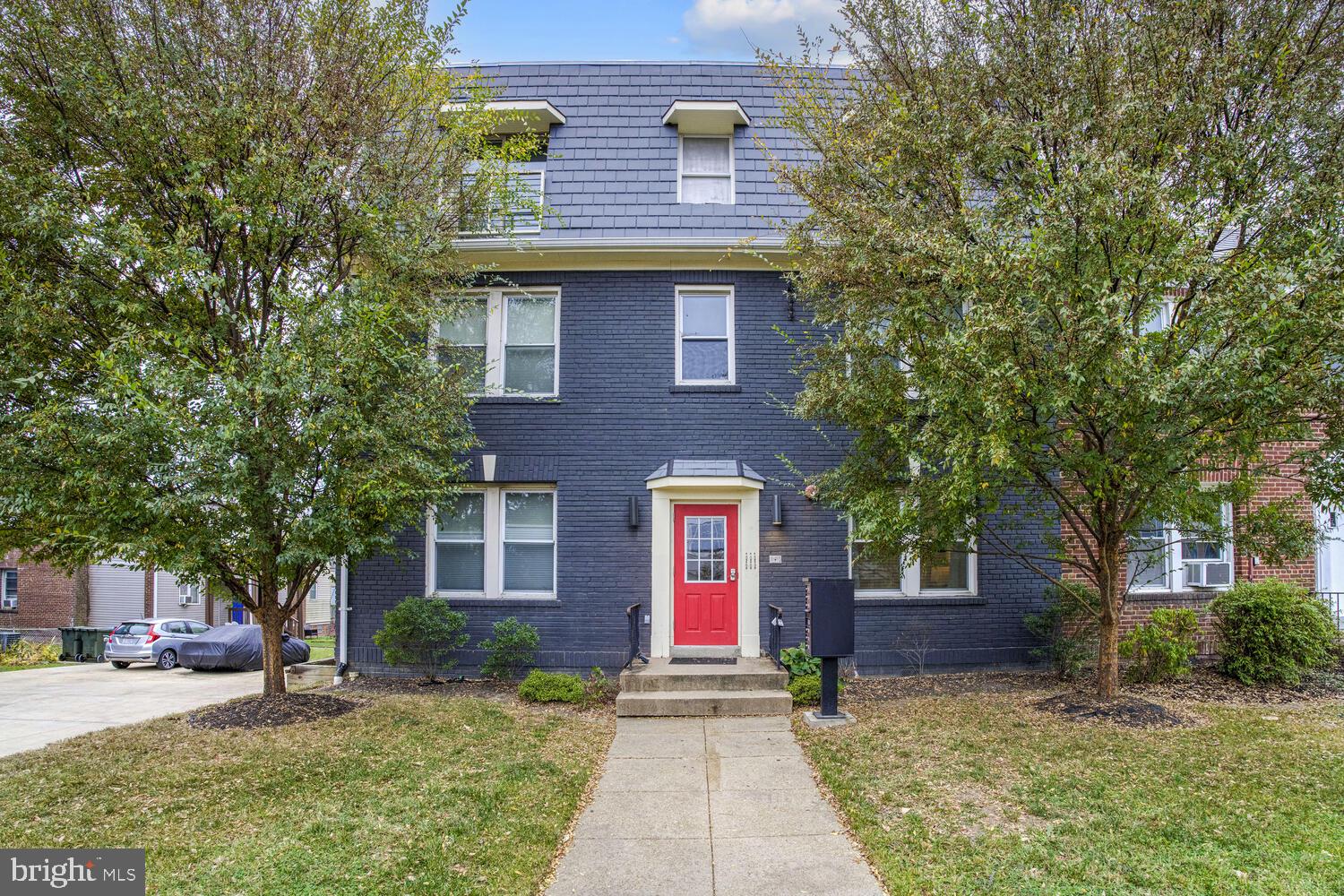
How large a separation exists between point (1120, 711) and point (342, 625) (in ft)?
32.5

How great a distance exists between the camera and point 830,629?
8000mm

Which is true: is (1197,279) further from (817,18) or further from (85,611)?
(85,611)

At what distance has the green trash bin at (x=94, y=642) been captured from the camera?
63.6ft

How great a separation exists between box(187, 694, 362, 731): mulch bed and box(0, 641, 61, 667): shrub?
13.5 m

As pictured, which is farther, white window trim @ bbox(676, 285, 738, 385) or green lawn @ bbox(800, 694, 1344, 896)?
white window trim @ bbox(676, 285, 738, 385)

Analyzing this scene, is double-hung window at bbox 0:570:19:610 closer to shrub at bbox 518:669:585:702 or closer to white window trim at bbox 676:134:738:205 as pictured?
shrub at bbox 518:669:585:702

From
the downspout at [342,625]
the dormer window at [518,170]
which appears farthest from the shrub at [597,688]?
the dormer window at [518,170]

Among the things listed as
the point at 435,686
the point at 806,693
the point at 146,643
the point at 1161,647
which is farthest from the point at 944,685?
the point at 146,643

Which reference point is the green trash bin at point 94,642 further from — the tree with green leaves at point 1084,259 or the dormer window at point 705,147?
the tree with green leaves at point 1084,259

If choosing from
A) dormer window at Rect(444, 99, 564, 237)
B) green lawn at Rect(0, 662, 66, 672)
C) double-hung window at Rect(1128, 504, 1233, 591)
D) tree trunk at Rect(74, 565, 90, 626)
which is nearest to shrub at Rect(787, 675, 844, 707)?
double-hung window at Rect(1128, 504, 1233, 591)

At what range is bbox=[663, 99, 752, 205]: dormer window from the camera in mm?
11180

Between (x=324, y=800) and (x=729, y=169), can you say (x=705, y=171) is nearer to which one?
(x=729, y=169)

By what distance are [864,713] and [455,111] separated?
28.6 ft

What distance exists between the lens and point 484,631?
10.6m
